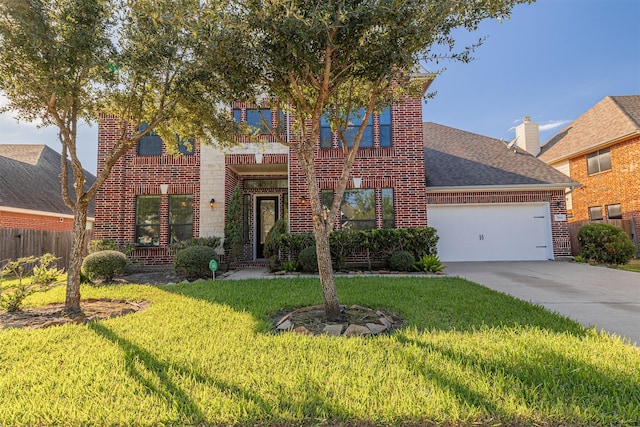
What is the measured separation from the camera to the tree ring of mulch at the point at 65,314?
4.50 meters

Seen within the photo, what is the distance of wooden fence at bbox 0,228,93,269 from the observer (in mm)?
9609

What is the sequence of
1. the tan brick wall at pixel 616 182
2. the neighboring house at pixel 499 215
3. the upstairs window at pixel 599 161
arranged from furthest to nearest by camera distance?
1. the upstairs window at pixel 599 161
2. the tan brick wall at pixel 616 182
3. the neighboring house at pixel 499 215

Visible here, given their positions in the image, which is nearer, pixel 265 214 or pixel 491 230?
pixel 491 230

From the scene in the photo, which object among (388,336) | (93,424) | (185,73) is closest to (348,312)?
(388,336)

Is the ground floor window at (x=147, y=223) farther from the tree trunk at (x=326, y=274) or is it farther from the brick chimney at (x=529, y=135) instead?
the brick chimney at (x=529, y=135)

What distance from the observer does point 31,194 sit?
535 inches

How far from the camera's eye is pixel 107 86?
209 inches

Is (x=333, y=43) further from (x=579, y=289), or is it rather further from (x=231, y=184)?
(x=231, y=184)

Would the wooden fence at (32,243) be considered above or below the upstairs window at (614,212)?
below

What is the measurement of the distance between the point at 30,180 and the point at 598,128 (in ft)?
86.3

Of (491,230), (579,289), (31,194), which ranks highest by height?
(31,194)

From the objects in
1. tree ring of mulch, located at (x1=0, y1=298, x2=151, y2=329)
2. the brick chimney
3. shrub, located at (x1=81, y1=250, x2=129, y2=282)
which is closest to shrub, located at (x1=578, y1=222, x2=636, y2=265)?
the brick chimney

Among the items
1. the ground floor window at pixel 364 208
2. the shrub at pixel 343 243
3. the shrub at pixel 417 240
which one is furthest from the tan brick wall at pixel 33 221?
the shrub at pixel 417 240

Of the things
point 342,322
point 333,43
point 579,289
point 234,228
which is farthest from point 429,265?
point 333,43
